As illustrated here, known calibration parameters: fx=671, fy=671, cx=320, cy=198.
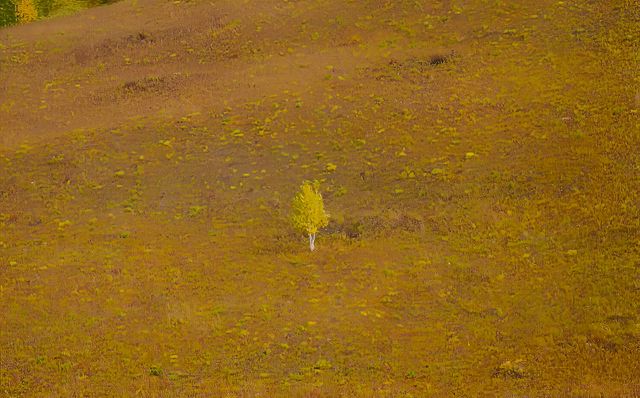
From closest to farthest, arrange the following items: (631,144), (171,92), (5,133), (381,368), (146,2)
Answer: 1. (381,368)
2. (631,144)
3. (5,133)
4. (171,92)
5. (146,2)

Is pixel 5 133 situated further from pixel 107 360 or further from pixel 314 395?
pixel 314 395

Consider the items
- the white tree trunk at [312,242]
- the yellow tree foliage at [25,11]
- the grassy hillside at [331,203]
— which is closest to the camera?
the grassy hillside at [331,203]

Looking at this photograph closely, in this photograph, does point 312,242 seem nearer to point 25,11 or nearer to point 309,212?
point 309,212

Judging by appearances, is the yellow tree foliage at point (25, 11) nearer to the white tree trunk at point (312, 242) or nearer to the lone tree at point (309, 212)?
the lone tree at point (309, 212)

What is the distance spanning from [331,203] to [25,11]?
6232 centimetres

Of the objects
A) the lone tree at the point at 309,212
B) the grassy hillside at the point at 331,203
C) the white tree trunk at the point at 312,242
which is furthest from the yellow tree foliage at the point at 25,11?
the white tree trunk at the point at 312,242

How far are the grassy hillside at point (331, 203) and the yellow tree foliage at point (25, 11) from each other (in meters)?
13.9

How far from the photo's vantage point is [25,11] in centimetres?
8506

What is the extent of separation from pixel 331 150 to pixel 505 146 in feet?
39.9

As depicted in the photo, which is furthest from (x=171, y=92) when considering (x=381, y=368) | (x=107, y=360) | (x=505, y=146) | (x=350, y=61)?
(x=381, y=368)

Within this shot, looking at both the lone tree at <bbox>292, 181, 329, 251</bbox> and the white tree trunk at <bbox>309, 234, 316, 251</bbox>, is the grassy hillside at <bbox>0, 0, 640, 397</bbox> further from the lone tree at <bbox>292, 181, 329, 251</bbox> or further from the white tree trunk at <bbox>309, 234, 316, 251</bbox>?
the lone tree at <bbox>292, 181, 329, 251</bbox>

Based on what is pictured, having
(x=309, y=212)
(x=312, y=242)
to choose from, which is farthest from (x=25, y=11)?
(x=312, y=242)

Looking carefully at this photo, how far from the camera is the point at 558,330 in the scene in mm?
28016

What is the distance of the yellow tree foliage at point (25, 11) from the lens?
8475 cm
